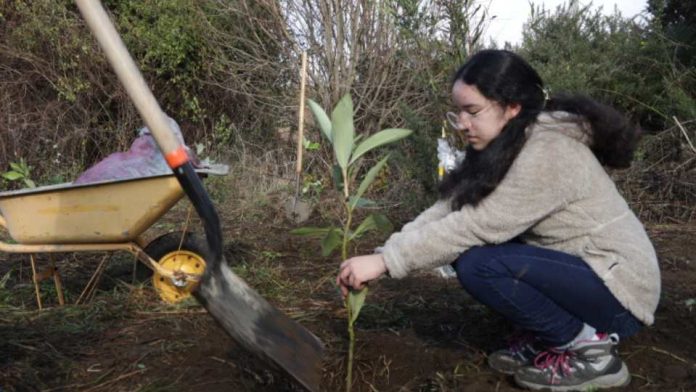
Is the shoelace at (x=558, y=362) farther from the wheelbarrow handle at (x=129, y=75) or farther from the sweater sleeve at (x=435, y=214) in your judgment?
the wheelbarrow handle at (x=129, y=75)

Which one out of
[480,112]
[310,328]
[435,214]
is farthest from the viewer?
[310,328]

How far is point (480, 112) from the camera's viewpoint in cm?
197

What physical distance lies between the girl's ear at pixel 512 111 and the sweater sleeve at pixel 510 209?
0.37 feet

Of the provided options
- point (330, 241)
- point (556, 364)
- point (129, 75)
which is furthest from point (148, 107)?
point (556, 364)

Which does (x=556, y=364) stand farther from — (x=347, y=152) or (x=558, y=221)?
(x=347, y=152)

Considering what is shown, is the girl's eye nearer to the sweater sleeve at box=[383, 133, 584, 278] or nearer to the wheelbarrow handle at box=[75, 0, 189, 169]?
the sweater sleeve at box=[383, 133, 584, 278]

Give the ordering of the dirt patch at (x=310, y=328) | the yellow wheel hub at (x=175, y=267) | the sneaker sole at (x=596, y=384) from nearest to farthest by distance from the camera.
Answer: the sneaker sole at (x=596, y=384) → the dirt patch at (x=310, y=328) → the yellow wheel hub at (x=175, y=267)

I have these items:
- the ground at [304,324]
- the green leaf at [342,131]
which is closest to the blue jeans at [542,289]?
the ground at [304,324]

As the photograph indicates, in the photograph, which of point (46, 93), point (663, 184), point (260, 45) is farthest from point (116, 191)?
point (46, 93)

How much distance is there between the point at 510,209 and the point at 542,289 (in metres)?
0.30

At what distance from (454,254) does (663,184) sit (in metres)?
3.49

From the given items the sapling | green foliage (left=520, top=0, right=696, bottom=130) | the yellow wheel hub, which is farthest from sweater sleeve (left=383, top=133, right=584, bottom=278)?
green foliage (left=520, top=0, right=696, bottom=130)

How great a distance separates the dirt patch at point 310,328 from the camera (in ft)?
7.06

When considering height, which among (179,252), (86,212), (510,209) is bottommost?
(179,252)
